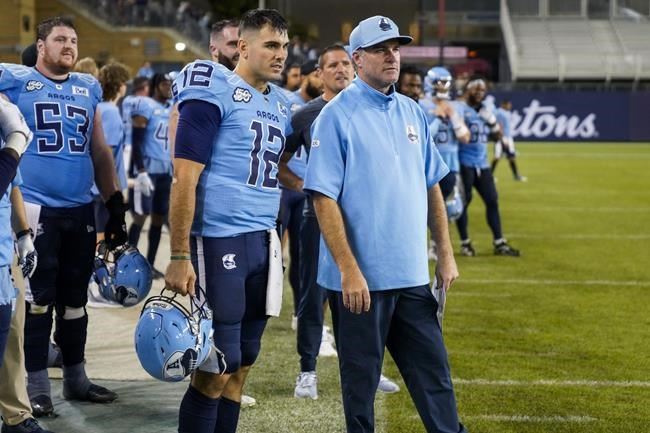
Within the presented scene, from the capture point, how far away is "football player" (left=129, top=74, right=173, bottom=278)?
10258 mm

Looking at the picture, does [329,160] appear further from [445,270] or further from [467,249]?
[467,249]

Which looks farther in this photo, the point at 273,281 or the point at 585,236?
the point at 585,236

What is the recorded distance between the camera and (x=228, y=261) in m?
4.47

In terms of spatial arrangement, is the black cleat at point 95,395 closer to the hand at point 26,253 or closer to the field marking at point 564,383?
the hand at point 26,253

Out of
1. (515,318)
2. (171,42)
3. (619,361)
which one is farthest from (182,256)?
(171,42)

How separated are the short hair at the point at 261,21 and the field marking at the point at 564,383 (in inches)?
111

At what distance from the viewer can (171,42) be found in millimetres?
36812

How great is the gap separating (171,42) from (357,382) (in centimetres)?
3338

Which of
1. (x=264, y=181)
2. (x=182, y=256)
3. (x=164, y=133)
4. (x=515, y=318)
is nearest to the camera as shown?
(x=182, y=256)

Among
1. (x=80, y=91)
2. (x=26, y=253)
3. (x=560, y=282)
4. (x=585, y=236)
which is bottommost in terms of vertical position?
(x=585, y=236)

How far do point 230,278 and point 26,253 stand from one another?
996 mm

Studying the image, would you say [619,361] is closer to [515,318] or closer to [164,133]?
[515,318]

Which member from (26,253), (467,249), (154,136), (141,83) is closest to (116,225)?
(26,253)

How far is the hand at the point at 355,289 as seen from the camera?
427 centimetres
